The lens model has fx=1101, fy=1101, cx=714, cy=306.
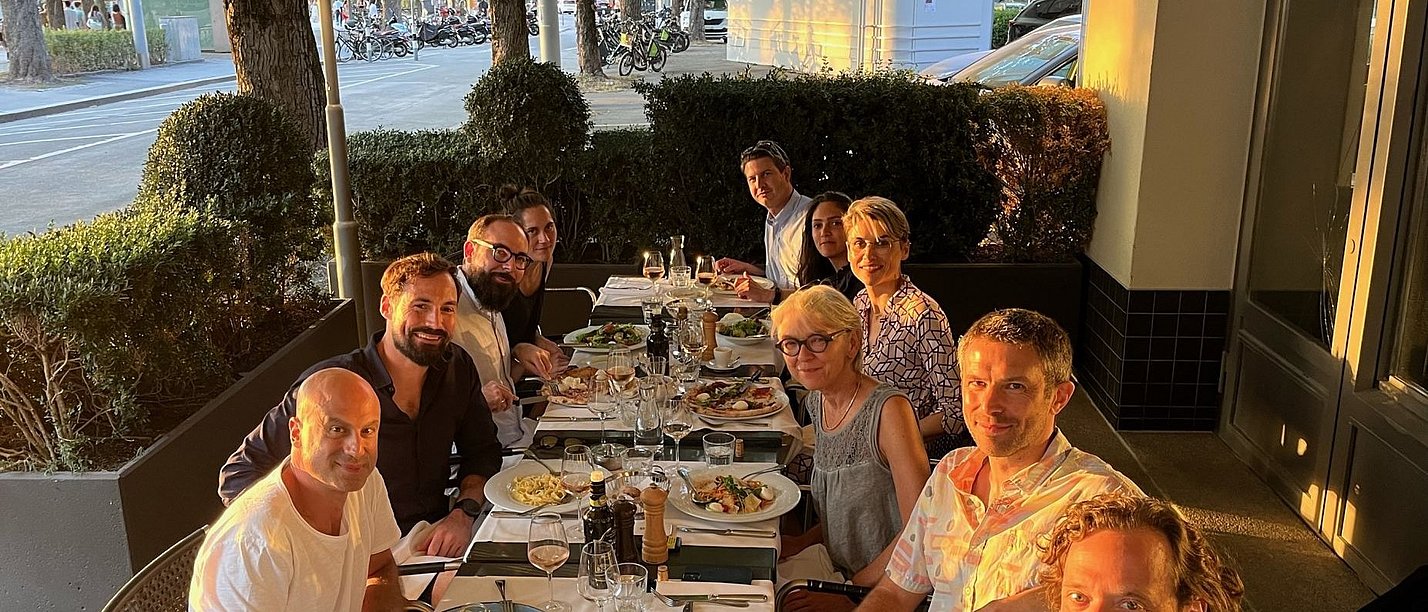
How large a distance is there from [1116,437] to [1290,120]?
187cm

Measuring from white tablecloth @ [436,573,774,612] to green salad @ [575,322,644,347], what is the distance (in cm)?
213

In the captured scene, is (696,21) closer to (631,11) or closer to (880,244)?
(631,11)

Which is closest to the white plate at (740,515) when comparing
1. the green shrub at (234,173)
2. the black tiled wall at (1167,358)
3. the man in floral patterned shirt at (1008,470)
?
the man in floral patterned shirt at (1008,470)

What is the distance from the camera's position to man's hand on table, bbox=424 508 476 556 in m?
3.39

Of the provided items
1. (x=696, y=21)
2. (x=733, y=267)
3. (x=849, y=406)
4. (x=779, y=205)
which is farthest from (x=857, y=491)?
(x=696, y=21)

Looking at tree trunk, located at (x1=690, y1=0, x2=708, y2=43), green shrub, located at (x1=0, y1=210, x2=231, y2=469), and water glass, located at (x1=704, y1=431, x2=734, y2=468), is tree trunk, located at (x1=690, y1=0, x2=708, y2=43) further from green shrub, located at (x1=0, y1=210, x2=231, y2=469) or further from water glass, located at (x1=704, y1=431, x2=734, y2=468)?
water glass, located at (x1=704, y1=431, x2=734, y2=468)

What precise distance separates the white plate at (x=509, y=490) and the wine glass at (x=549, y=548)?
48 centimetres

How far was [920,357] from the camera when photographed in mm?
3988

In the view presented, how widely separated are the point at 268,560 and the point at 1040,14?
823 inches

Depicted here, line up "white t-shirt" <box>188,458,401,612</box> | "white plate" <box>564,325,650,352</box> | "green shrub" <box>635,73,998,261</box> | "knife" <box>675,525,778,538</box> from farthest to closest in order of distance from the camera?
"green shrub" <box>635,73,998,261</box>
"white plate" <box>564,325,650,352</box>
"knife" <box>675,525,778,538</box>
"white t-shirt" <box>188,458,401,612</box>

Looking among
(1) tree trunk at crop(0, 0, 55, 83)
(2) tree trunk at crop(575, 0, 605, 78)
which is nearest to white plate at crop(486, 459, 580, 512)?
(2) tree trunk at crop(575, 0, 605, 78)

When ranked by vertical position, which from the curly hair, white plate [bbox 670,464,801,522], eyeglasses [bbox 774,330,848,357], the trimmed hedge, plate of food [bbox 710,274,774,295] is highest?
the trimmed hedge

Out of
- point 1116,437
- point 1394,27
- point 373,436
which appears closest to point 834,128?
point 1116,437

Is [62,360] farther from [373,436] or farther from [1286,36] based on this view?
[1286,36]
